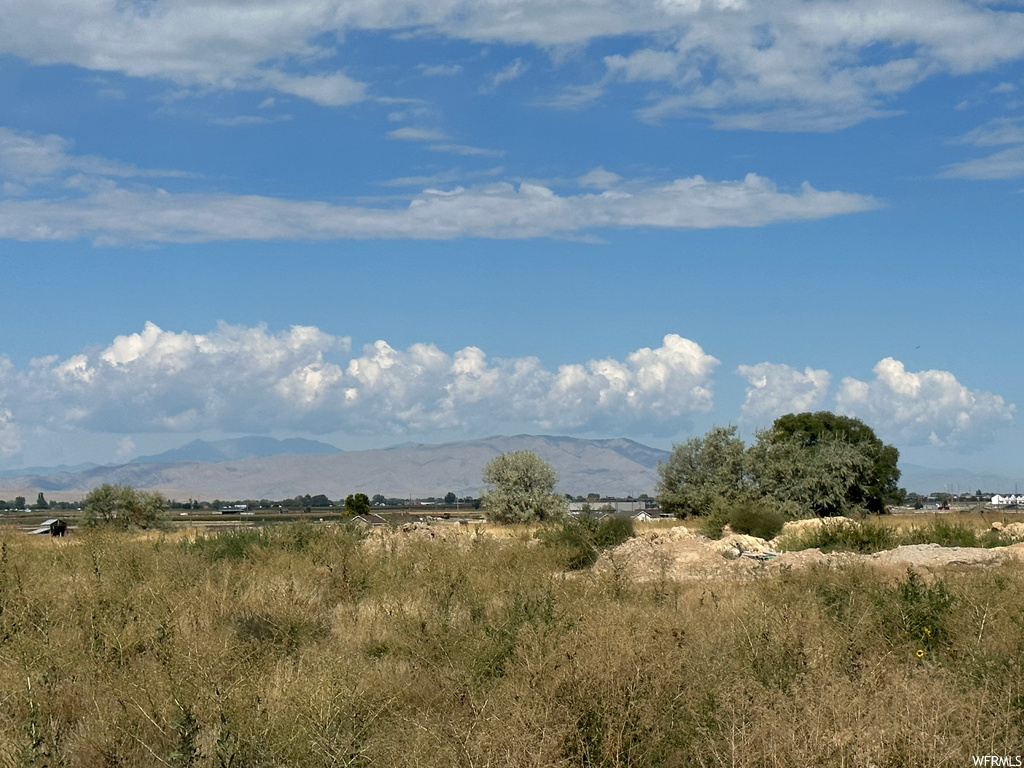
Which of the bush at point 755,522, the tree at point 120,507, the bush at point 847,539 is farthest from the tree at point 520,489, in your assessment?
the bush at point 847,539

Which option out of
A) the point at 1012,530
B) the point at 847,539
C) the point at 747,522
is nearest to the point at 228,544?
the point at 847,539

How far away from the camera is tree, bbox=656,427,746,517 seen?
191ft

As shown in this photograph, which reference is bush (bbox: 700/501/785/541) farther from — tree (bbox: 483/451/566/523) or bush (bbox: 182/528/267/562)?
bush (bbox: 182/528/267/562)

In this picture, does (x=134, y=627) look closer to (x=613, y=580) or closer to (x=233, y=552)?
(x=613, y=580)

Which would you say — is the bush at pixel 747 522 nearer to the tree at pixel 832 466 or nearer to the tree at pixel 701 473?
the tree at pixel 832 466

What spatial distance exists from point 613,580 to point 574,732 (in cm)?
799

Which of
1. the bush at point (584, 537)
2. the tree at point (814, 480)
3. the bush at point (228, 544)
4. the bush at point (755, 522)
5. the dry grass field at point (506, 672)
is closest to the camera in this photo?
the dry grass field at point (506, 672)

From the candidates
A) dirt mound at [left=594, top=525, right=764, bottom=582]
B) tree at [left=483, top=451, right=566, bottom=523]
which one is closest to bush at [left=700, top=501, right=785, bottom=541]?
dirt mound at [left=594, top=525, right=764, bottom=582]

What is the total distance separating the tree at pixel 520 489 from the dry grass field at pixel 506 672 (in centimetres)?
3648

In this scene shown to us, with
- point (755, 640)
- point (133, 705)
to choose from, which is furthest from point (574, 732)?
point (133, 705)

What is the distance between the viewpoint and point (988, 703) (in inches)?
333

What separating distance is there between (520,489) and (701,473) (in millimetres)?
12476

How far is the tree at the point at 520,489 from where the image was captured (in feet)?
176

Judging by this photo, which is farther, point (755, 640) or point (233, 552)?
point (233, 552)
